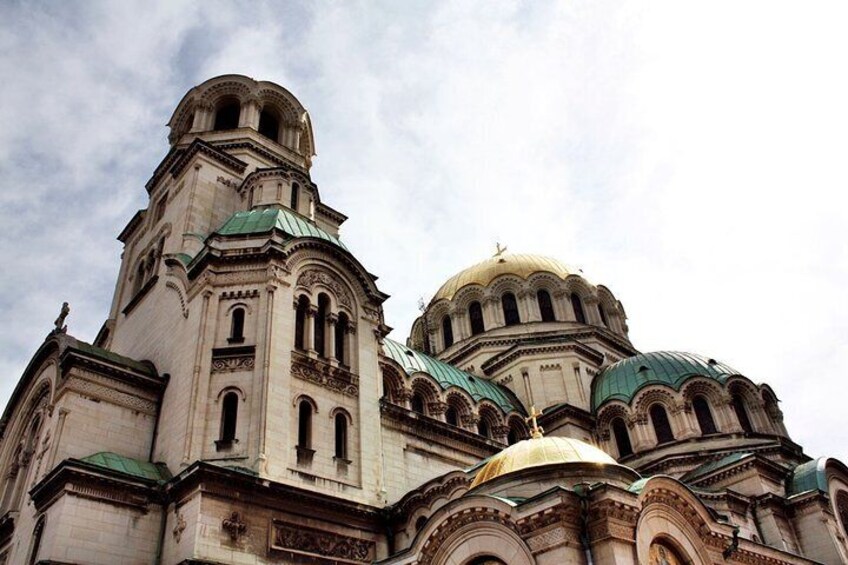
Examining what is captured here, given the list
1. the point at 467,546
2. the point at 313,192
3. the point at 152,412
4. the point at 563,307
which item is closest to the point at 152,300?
the point at 152,412

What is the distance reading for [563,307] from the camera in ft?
134

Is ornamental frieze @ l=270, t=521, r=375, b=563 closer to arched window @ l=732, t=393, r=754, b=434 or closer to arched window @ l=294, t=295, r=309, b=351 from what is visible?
arched window @ l=294, t=295, r=309, b=351

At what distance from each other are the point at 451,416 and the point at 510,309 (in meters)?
12.0

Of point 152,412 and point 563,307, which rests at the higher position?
point 563,307

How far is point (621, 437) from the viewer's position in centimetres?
3406

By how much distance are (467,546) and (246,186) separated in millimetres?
19956

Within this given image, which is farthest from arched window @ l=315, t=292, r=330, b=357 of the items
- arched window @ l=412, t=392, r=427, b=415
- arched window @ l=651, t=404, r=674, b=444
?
arched window @ l=651, t=404, r=674, b=444

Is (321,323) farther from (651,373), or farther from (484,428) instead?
(651,373)

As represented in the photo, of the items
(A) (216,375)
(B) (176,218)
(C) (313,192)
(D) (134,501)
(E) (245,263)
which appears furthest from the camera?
(C) (313,192)

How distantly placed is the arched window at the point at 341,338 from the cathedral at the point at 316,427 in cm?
10

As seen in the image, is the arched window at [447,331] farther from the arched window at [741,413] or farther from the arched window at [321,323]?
the arched window at [321,323]

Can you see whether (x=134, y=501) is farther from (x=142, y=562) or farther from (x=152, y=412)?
(x=152, y=412)

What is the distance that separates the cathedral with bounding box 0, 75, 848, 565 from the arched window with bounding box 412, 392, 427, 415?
0.27ft

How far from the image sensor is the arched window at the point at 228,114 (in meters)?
35.4
